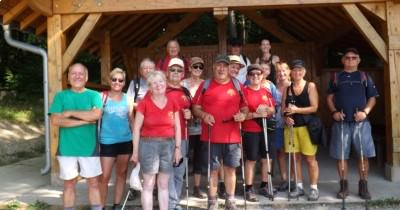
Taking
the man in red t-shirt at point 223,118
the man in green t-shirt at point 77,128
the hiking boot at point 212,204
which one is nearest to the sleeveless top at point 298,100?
the man in red t-shirt at point 223,118

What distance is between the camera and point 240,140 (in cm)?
486

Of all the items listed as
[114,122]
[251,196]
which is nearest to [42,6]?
[114,122]

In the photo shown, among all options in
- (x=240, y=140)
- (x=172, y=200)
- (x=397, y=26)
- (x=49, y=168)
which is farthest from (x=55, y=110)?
(x=397, y=26)

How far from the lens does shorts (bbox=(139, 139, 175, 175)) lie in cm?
432

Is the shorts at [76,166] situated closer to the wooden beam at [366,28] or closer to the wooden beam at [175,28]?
the wooden beam at [366,28]

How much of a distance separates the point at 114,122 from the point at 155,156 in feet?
2.55

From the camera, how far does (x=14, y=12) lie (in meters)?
6.10

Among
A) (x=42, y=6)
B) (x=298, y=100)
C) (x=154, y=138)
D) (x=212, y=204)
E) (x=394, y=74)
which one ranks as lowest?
(x=212, y=204)

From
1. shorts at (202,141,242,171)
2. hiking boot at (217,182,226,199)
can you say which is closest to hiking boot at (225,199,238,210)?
shorts at (202,141,242,171)

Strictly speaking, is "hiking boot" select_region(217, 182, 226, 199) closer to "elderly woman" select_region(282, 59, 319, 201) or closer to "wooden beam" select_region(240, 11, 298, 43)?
"elderly woman" select_region(282, 59, 319, 201)

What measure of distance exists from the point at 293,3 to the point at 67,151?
11.9 ft

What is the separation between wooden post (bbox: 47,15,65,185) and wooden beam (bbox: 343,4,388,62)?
13.1 feet

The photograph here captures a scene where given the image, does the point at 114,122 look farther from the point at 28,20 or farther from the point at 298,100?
the point at 28,20

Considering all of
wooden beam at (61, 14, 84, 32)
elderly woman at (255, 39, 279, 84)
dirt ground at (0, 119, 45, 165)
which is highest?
wooden beam at (61, 14, 84, 32)
